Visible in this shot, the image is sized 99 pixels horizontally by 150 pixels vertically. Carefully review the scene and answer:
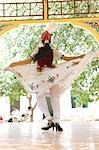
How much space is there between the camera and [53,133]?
5668mm

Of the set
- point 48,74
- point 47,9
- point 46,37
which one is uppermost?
point 47,9

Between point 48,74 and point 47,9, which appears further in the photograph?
point 47,9

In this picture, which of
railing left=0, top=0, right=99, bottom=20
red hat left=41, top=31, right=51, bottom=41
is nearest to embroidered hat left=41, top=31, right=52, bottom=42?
red hat left=41, top=31, right=51, bottom=41

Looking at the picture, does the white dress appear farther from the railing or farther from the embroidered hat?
the railing

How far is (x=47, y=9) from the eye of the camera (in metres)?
9.57

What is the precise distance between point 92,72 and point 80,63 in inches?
307

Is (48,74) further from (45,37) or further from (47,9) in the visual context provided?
(47,9)

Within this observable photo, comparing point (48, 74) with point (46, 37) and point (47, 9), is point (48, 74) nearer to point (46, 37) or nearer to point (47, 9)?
point (46, 37)

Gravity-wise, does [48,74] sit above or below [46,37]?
below

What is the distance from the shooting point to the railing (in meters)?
9.57

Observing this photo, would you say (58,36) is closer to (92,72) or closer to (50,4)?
(92,72)

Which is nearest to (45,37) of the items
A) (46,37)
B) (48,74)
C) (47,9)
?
(46,37)

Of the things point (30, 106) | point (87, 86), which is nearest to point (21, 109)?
point (30, 106)

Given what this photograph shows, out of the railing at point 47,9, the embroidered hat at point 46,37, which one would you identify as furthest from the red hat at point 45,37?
the railing at point 47,9
